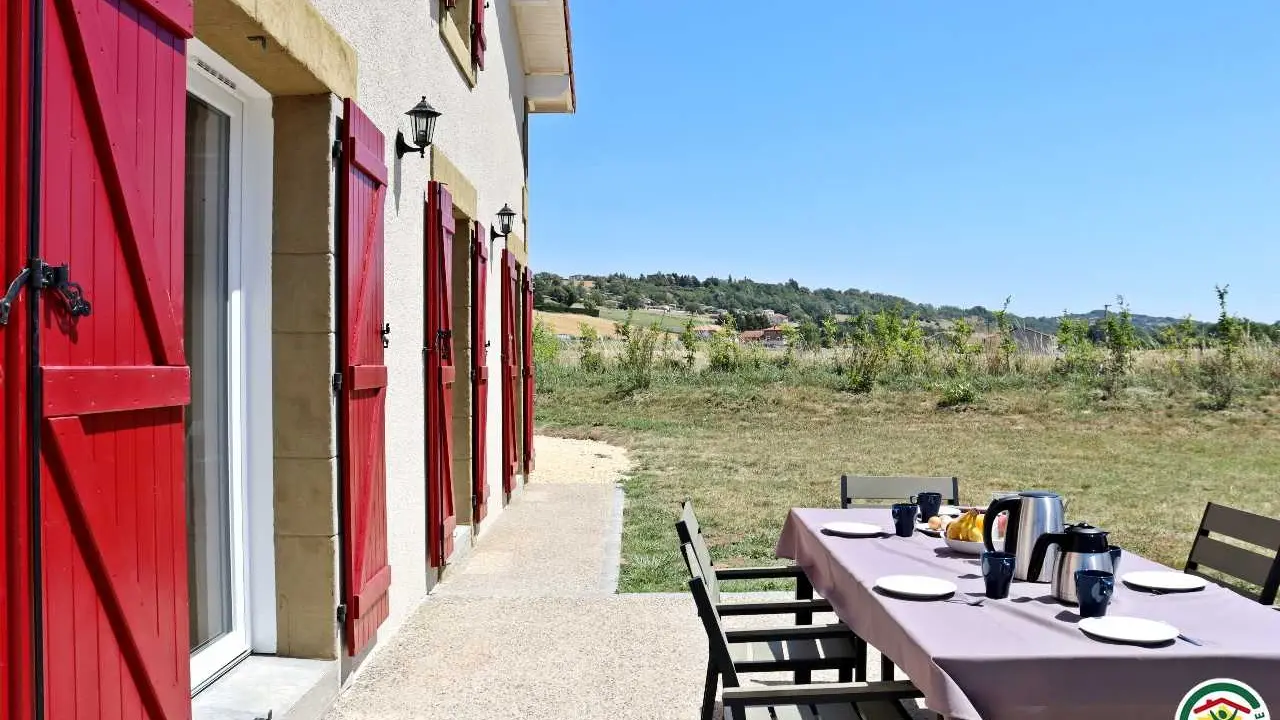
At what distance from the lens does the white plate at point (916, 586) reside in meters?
2.77

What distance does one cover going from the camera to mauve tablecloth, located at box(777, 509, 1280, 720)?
86.3 inches

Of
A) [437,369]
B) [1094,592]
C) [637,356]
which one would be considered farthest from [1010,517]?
[637,356]

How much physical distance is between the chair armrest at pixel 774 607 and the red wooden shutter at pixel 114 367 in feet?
5.98

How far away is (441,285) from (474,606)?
1805 millimetres

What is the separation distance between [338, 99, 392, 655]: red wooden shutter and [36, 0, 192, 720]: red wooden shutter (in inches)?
51.8

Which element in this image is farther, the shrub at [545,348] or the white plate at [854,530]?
the shrub at [545,348]

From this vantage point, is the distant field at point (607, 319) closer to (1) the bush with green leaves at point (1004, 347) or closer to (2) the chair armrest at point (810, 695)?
(1) the bush with green leaves at point (1004, 347)

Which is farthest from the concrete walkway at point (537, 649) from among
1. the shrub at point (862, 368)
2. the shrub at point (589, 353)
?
the shrub at point (589, 353)

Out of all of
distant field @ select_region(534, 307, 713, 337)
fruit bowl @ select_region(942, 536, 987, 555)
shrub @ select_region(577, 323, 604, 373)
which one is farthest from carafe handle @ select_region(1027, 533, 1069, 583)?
distant field @ select_region(534, 307, 713, 337)

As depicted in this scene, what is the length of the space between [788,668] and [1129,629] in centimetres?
107

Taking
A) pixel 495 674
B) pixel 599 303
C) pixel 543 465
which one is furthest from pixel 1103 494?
pixel 599 303

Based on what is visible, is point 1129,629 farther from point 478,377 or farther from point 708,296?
point 708,296

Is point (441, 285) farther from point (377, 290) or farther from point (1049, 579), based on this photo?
point (1049, 579)

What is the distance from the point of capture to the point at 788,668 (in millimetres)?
3121
